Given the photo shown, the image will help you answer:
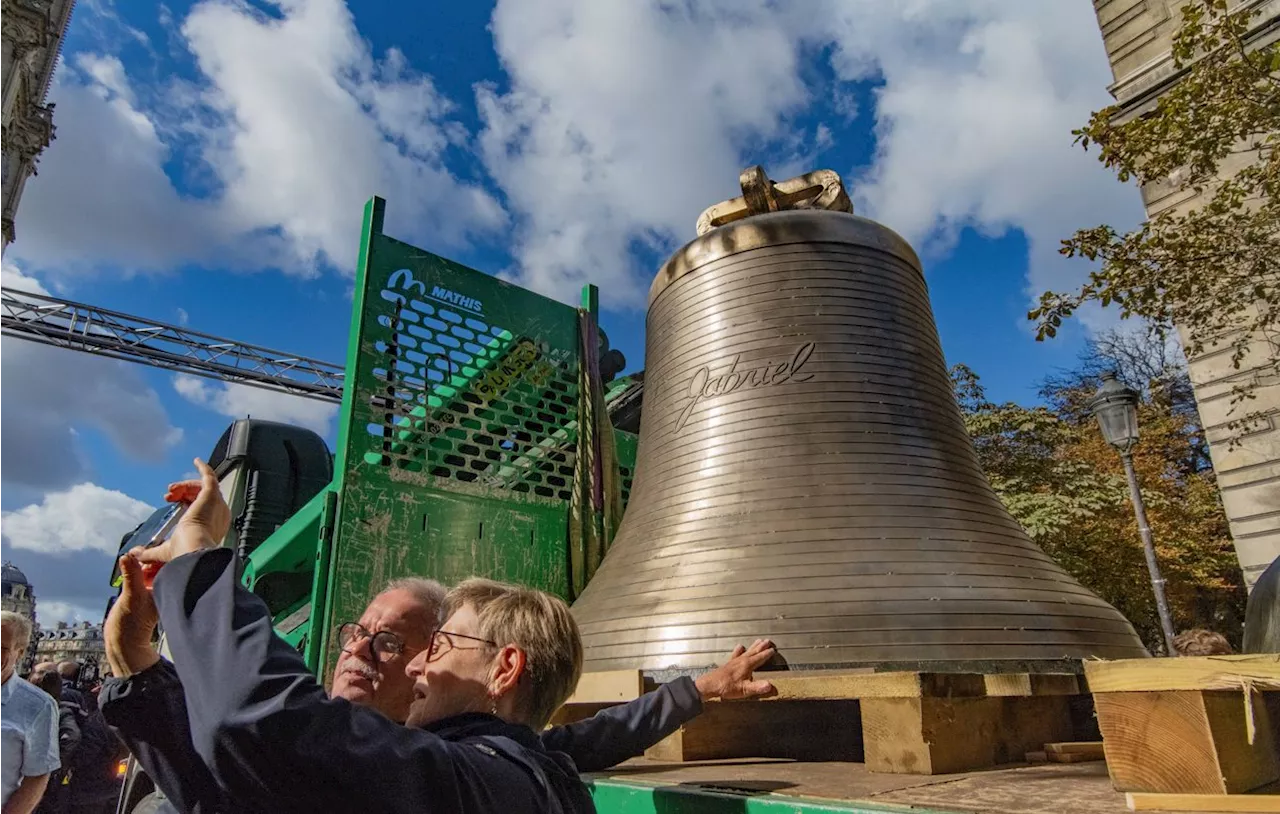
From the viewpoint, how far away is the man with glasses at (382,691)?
1.30 meters

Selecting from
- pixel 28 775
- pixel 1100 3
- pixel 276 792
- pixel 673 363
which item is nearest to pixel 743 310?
pixel 673 363

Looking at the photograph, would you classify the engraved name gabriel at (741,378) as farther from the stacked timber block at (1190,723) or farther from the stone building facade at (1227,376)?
the stone building facade at (1227,376)

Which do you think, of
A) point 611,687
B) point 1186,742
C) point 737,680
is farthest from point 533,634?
point 1186,742

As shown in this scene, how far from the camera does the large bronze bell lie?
240 cm

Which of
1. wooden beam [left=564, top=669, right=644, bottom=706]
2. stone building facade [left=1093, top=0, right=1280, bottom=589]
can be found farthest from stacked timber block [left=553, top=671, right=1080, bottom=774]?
stone building facade [left=1093, top=0, right=1280, bottom=589]

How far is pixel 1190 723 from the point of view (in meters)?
1.29

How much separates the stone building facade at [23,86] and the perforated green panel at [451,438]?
33169 millimetres

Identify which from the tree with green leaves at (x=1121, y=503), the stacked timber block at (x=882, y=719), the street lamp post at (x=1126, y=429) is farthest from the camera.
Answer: the tree with green leaves at (x=1121, y=503)

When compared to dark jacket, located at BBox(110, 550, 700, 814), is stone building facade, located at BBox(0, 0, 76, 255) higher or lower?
higher

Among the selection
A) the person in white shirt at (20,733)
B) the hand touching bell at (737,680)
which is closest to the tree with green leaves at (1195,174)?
the hand touching bell at (737,680)

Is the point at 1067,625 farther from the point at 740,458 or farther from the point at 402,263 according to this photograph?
the point at 402,263

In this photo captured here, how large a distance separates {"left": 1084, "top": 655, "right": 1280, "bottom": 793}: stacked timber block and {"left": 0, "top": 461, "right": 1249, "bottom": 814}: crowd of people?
962 millimetres

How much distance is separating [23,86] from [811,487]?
41509 millimetres

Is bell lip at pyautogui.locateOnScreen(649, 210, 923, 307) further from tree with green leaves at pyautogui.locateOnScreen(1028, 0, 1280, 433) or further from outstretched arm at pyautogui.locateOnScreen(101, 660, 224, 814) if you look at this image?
outstretched arm at pyautogui.locateOnScreen(101, 660, 224, 814)
